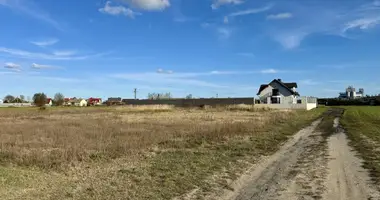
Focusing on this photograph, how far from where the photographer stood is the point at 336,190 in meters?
9.02

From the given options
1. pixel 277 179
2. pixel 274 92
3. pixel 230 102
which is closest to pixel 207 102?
pixel 230 102

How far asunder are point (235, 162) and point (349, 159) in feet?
13.5

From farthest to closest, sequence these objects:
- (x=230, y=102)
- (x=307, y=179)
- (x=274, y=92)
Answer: (x=274, y=92)
(x=230, y=102)
(x=307, y=179)

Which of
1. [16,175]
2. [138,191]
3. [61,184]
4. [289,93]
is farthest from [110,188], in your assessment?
[289,93]

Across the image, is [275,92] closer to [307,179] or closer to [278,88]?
[278,88]

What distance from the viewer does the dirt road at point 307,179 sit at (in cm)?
861

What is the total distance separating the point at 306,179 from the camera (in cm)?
1033

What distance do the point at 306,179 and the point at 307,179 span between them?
1.0 inches

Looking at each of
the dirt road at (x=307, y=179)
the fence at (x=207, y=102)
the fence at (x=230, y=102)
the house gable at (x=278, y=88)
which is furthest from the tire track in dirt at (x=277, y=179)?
the house gable at (x=278, y=88)

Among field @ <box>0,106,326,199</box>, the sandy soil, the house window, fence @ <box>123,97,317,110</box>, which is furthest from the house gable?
the sandy soil

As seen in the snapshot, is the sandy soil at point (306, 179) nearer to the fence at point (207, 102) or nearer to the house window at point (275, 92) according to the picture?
the fence at point (207, 102)

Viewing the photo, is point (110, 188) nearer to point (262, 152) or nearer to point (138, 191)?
point (138, 191)

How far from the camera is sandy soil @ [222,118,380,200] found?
28.2ft

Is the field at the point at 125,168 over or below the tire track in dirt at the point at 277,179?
over
